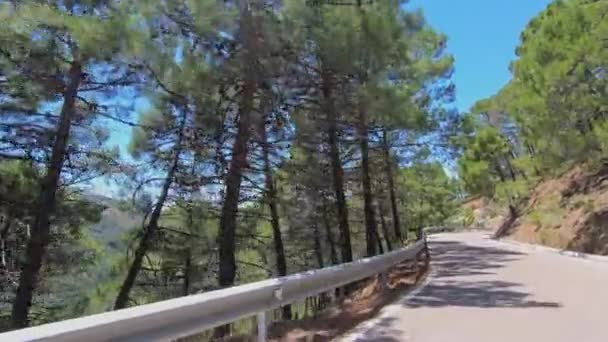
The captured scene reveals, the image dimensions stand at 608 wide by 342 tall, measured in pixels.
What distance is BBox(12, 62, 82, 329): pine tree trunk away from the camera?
41.7ft

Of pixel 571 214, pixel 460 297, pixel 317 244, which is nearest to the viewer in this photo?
pixel 460 297

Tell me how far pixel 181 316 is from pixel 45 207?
8788mm

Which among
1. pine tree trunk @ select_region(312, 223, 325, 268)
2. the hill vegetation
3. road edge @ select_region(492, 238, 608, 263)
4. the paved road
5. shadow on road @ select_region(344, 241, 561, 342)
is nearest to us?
the paved road

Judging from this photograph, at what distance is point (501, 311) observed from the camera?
33.4 feet

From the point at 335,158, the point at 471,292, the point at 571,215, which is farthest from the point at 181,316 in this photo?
Answer: the point at 571,215

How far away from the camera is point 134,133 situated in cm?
1520

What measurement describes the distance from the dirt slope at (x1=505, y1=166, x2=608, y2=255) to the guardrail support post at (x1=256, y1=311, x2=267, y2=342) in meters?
19.6

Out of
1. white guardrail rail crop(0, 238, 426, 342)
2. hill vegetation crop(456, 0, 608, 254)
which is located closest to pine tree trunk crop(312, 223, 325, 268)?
hill vegetation crop(456, 0, 608, 254)

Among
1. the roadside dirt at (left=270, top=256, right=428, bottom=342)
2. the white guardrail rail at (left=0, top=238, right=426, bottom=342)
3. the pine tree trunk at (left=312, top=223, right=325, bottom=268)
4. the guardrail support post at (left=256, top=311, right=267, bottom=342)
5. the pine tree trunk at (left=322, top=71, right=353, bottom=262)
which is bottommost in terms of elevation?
the roadside dirt at (left=270, top=256, right=428, bottom=342)

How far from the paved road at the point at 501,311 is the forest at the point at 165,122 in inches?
180

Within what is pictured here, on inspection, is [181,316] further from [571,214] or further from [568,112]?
[571,214]

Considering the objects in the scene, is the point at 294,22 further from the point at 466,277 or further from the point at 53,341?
the point at 53,341

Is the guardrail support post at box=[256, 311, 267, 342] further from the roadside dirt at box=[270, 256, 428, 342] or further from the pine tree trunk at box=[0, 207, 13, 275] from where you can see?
the pine tree trunk at box=[0, 207, 13, 275]

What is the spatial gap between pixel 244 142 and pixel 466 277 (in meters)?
6.79
